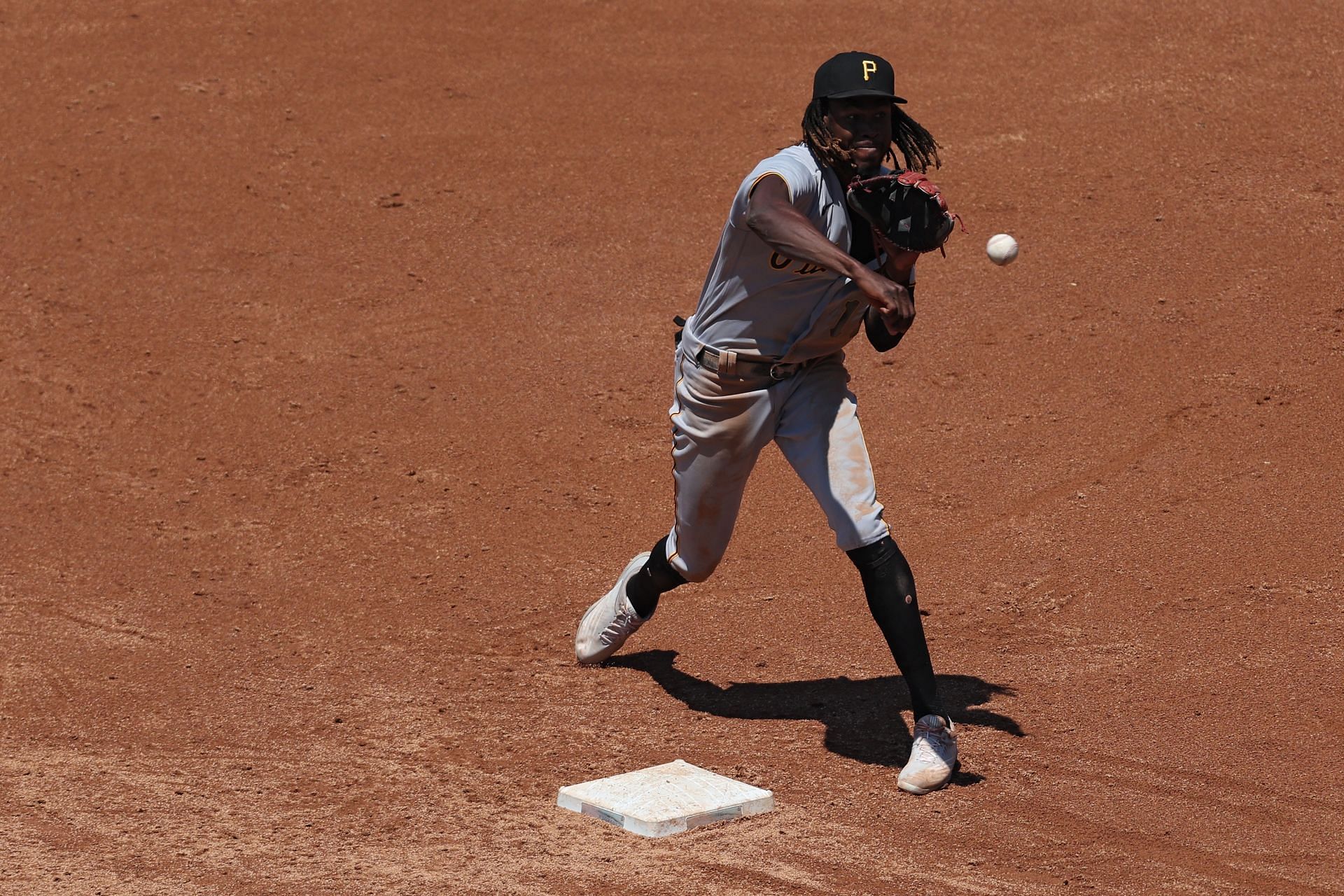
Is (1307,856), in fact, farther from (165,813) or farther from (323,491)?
(323,491)

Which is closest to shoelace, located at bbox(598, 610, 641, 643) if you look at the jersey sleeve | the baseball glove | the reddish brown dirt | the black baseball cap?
the reddish brown dirt

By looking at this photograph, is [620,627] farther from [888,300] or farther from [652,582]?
[888,300]

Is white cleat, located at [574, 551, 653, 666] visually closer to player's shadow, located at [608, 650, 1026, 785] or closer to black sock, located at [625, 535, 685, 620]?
black sock, located at [625, 535, 685, 620]

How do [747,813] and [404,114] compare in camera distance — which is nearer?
[747,813]

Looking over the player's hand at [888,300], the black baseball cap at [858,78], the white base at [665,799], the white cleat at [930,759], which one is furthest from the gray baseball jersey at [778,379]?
the white base at [665,799]

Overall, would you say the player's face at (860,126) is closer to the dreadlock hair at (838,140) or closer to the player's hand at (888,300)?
the dreadlock hair at (838,140)

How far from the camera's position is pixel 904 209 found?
15.5 feet

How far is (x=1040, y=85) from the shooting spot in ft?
36.6

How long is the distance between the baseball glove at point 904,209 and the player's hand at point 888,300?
10.1 inches

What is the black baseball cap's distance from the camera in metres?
4.81

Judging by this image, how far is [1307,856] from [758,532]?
11.4 feet

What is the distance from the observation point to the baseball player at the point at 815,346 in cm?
482

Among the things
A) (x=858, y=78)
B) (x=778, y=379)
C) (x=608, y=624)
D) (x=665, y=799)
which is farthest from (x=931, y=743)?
(x=858, y=78)

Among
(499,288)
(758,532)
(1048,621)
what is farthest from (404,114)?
(1048,621)
